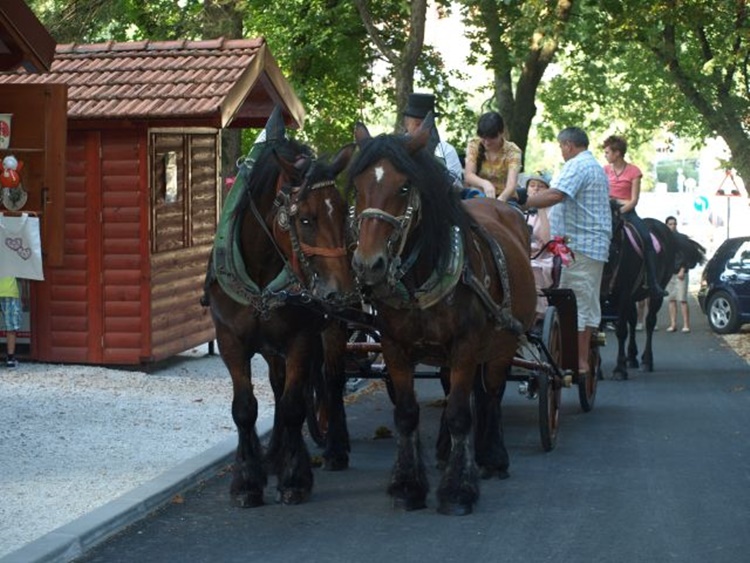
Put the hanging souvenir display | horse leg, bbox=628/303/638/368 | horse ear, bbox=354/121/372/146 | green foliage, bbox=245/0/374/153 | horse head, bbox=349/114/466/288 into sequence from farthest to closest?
green foliage, bbox=245/0/374/153 < horse leg, bbox=628/303/638/368 < the hanging souvenir display < horse ear, bbox=354/121/372/146 < horse head, bbox=349/114/466/288

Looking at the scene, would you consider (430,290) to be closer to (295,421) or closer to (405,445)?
(405,445)

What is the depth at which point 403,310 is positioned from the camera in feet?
28.1

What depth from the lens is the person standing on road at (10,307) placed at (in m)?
15.2

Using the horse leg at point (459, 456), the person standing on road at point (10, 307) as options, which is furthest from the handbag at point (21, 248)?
the horse leg at point (459, 456)

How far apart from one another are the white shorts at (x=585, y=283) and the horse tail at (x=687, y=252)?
646 centimetres

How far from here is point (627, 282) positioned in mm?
16828

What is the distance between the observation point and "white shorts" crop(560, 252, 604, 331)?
43.6 feet

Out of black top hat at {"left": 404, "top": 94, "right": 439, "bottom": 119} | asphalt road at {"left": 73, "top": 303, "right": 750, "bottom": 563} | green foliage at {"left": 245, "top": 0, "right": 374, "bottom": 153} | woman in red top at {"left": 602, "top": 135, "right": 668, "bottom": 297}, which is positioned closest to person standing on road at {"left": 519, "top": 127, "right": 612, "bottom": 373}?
asphalt road at {"left": 73, "top": 303, "right": 750, "bottom": 563}

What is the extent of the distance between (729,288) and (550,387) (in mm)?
15128

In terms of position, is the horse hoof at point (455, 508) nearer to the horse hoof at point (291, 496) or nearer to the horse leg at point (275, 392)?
the horse hoof at point (291, 496)

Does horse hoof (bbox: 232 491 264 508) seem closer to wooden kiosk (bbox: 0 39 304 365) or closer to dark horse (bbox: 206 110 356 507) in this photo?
dark horse (bbox: 206 110 356 507)

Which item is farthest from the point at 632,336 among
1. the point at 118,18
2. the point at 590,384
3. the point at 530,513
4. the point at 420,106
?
the point at 118,18

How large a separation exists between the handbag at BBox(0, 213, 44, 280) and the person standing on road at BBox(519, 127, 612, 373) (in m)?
4.32

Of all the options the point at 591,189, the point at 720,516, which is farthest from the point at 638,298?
the point at 720,516
